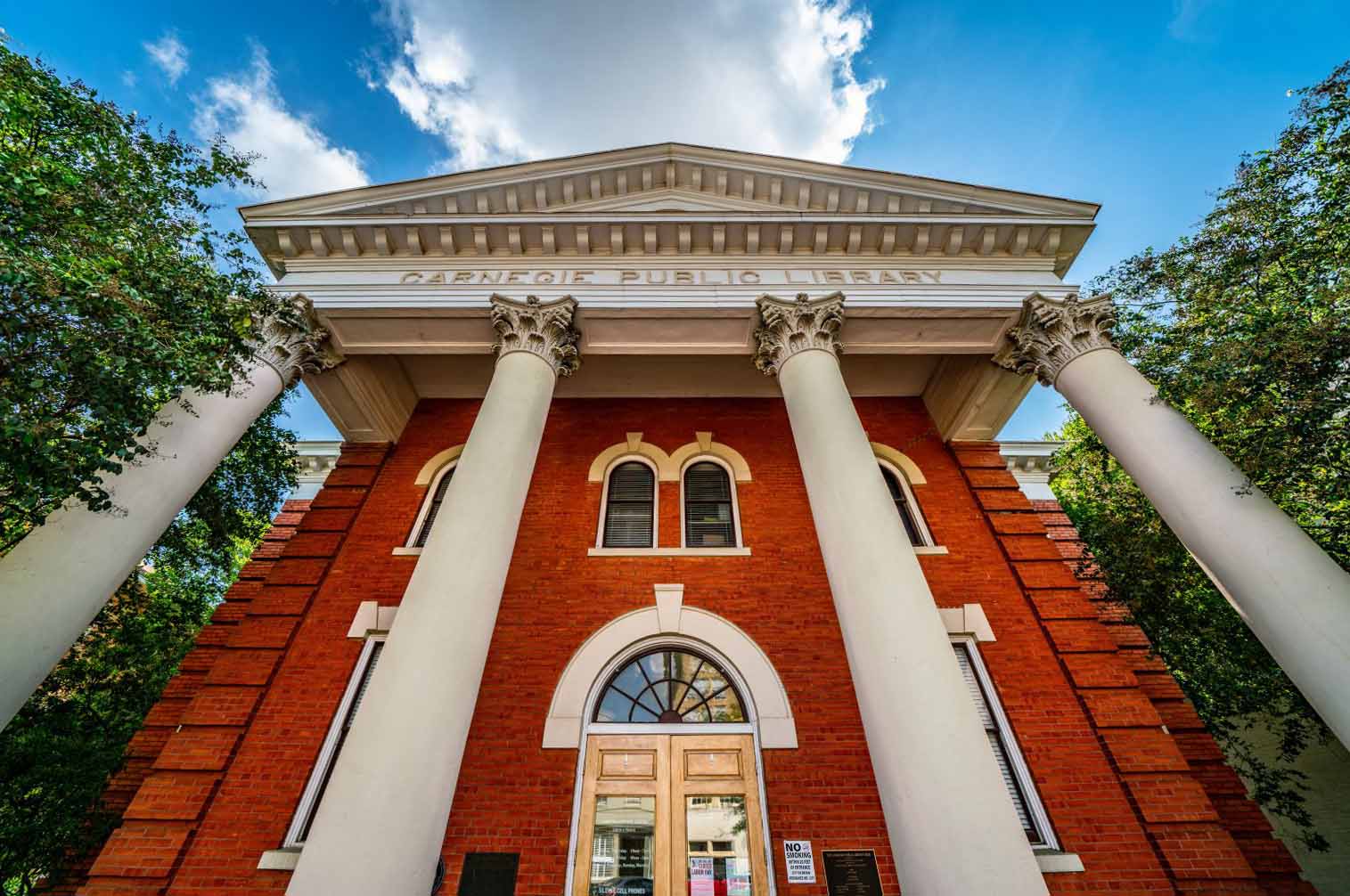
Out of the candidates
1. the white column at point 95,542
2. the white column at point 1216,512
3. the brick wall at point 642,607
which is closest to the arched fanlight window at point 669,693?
the brick wall at point 642,607

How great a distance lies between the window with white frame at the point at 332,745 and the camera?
6.48 metres

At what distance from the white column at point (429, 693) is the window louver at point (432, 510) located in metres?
3.20

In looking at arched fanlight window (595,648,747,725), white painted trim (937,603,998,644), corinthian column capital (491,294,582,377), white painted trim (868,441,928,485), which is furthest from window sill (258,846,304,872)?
white painted trim (868,441,928,485)

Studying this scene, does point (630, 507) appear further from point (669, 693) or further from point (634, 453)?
point (669, 693)

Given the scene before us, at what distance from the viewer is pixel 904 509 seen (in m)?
10.0

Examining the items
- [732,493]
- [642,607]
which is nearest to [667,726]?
[642,607]

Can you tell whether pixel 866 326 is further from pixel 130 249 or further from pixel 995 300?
pixel 130 249

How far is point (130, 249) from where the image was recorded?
486cm

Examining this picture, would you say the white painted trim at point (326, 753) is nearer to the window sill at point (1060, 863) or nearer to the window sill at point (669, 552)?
the window sill at point (669, 552)

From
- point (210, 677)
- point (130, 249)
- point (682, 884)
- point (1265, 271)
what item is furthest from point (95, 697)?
point (1265, 271)

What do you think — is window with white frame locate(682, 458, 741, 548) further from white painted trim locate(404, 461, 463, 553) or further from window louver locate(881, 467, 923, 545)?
white painted trim locate(404, 461, 463, 553)

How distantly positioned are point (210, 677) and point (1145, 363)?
1371 centimetres

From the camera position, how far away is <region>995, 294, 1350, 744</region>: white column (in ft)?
16.1

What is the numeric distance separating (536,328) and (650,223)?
2.61 metres
